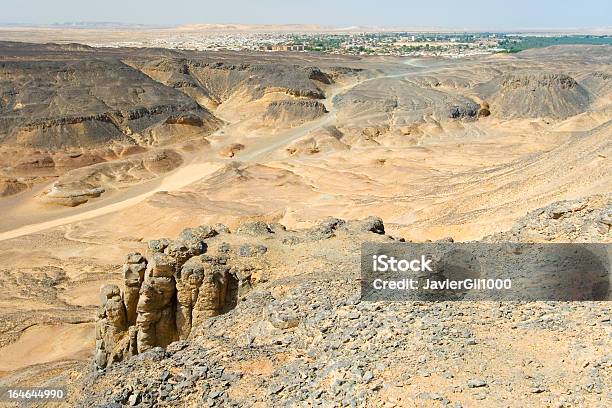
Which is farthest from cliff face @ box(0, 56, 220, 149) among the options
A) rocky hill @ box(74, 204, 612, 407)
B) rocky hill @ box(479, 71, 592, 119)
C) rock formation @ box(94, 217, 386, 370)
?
rocky hill @ box(74, 204, 612, 407)

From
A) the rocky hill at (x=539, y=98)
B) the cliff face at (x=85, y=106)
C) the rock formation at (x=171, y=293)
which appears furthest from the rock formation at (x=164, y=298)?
the rocky hill at (x=539, y=98)

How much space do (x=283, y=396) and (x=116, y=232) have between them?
29.5 metres

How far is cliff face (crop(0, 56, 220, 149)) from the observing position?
56469 millimetres

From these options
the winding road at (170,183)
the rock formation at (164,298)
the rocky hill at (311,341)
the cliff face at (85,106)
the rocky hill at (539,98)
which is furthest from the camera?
the rocky hill at (539,98)

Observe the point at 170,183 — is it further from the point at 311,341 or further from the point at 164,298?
the point at 311,341

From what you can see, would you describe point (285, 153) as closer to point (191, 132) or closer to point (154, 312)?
point (191, 132)

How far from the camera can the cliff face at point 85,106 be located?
56.5 m

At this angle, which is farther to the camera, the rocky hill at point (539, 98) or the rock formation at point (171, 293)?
the rocky hill at point (539, 98)

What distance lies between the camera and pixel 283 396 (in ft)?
30.2

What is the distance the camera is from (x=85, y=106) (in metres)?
62.7

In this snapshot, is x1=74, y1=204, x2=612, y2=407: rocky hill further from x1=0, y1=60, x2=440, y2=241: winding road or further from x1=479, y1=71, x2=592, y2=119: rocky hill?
x1=479, y1=71, x2=592, y2=119: rocky hill

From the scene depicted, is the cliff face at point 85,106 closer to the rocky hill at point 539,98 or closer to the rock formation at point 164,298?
the rocky hill at point 539,98

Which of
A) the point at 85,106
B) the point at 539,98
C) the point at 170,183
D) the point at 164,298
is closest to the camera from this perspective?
the point at 164,298

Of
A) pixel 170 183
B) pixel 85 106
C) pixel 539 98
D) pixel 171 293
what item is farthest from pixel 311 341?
pixel 539 98
